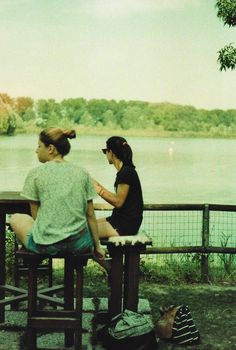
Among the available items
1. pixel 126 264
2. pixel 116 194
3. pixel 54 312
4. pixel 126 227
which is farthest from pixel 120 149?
pixel 54 312

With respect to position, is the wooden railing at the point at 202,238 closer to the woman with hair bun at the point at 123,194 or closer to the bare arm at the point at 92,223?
the woman with hair bun at the point at 123,194

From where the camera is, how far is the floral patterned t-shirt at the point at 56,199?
4.01 meters

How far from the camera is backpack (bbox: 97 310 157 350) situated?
4402 mm

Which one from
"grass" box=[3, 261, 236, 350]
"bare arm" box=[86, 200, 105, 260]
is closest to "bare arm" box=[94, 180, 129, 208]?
"bare arm" box=[86, 200, 105, 260]

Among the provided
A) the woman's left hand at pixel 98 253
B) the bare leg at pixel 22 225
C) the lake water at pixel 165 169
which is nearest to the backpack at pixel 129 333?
the woman's left hand at pixel 98 253

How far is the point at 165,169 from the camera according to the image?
2219 inches

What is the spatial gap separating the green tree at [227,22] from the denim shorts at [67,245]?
14.0 feet

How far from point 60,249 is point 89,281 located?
3.13 metres

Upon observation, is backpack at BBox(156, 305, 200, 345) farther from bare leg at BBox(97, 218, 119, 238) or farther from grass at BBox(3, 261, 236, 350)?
bare leg at BBox(97, 218, 119, 238)

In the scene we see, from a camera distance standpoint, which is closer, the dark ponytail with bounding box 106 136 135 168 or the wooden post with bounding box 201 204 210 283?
the dark ponytail with bounding box 106 136 135 168

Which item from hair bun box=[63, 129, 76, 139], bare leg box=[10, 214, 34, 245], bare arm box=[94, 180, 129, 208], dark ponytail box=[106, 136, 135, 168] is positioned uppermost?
hair bun box=[63, 129, 76, 139]

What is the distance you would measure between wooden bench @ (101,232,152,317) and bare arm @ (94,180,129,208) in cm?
32

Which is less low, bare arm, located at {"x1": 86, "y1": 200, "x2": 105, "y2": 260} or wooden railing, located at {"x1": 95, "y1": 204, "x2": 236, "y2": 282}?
bare arm, located at {"x1": 86, "y1": 200, "x2": 105, "y2": 260}

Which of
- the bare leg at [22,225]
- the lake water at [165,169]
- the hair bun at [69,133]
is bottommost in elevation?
the lake water at [165,169]
